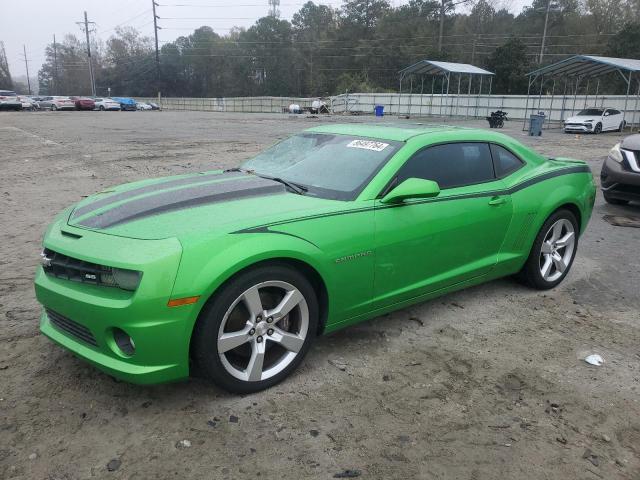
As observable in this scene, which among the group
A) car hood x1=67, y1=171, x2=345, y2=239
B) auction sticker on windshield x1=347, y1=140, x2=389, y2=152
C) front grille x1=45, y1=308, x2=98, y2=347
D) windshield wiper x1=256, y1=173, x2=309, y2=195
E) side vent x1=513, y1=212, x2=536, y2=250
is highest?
auction sticker on windshield x1=347, y1=140, x2=389, y2=152

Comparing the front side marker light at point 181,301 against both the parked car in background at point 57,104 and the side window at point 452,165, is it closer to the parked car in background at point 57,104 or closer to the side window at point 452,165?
the side window at point 452,165

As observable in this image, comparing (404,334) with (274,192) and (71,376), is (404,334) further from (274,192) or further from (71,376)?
(71,376)

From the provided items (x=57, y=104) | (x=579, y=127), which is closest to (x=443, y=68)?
(x=579, y=127)

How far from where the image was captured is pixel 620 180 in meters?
7.89

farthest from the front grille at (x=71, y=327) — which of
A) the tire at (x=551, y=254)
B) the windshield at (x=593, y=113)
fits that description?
the windshield at (x=593, y=113)

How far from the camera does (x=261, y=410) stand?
2904mm

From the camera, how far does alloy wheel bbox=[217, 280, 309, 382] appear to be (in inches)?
114

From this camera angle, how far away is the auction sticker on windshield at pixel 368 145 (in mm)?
3809

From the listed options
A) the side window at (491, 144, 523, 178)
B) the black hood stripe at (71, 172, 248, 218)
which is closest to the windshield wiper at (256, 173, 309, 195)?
the black hood stripe at (71, 172, 248, 218)

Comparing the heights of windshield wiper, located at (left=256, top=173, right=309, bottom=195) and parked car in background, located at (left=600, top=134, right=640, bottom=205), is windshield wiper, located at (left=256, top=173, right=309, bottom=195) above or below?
above

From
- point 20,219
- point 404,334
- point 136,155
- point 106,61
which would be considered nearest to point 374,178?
point 404,334

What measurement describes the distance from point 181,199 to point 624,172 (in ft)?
23.3

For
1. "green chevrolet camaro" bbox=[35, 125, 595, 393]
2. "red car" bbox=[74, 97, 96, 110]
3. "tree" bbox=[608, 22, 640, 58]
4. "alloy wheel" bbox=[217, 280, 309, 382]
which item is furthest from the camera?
"red car" bbox=[74, 97, 96, 110]

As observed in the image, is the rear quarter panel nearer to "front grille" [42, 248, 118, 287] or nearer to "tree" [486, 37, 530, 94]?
"front grille" [42, 248, 118, 287]
